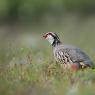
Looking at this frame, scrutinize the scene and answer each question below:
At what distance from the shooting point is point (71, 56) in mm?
12891

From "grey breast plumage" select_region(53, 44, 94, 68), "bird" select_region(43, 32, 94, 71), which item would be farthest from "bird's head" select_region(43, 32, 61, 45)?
"grey breast plumage" select_region(53, 44, 94, 68)

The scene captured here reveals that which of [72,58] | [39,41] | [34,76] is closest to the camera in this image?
[34,76]

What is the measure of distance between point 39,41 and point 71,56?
873 centimetres

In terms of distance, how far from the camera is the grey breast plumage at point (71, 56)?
12.5 meters

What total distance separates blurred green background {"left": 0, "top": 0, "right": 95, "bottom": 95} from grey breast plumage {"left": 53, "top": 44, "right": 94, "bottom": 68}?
0.22 m

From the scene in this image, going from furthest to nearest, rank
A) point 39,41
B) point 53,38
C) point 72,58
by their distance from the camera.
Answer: point 39,41
point 53,38
point 72,58

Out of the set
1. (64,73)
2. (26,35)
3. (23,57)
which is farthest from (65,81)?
(26,35)

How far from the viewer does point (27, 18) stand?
2642 centimetres

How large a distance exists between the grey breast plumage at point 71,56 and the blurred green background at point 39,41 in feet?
0.71

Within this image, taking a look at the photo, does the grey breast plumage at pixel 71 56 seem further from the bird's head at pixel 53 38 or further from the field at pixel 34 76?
the bird's head at pixel 53 38

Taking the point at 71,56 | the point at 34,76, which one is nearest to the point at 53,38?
the point at 71,56

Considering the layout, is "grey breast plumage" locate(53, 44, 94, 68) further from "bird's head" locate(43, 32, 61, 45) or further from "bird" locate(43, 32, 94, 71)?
"bird's head" locate(43, 32, 61, 45)

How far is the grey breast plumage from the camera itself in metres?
12.5

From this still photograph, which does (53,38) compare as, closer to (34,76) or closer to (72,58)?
(72,58)
